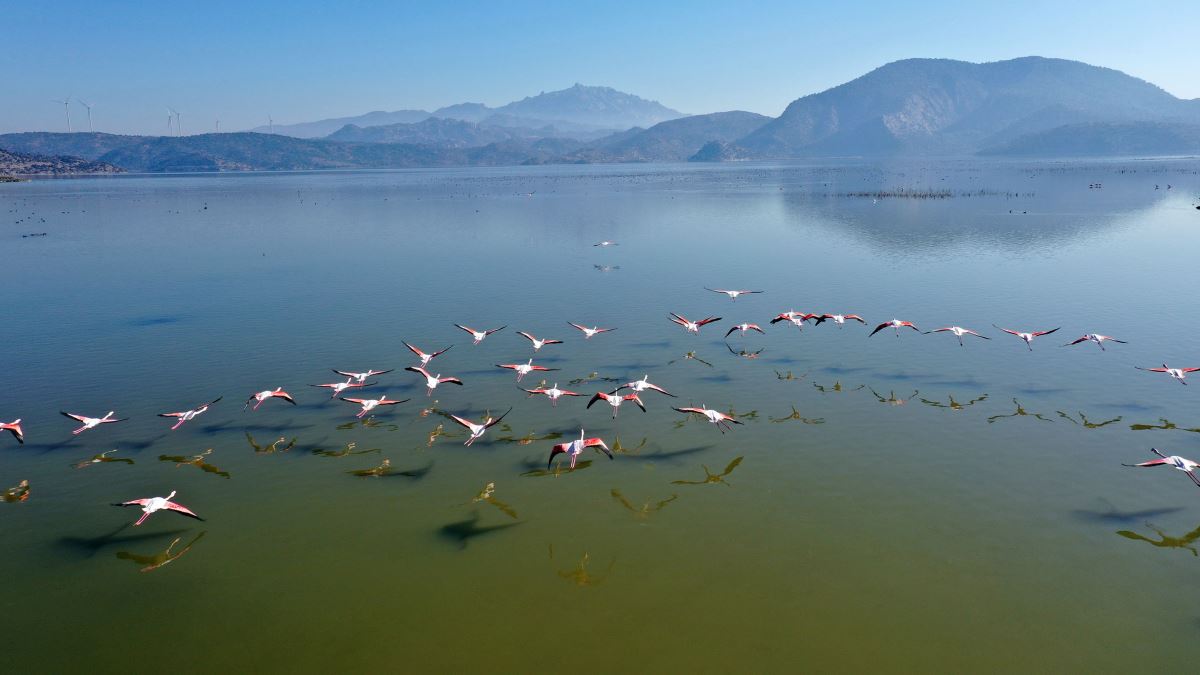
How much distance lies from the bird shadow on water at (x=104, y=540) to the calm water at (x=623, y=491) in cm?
8

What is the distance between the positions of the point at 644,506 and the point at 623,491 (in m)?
1.03

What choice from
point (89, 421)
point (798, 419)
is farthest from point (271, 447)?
point (798, 419)

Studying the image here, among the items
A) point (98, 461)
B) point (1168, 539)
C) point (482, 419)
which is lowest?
point (98, 461)

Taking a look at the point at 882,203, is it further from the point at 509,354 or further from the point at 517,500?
the point at 517,500

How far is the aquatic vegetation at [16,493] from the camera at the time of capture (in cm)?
1858

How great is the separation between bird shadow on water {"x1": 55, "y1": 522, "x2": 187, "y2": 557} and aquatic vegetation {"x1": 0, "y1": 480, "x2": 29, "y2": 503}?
3.25 metres

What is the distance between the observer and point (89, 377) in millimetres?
28484

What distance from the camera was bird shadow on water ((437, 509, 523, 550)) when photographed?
16.7 meters

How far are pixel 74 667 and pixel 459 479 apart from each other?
30.6ft

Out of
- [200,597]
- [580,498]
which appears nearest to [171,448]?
[200,597]

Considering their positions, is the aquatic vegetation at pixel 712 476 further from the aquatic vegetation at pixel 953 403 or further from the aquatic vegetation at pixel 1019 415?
the aquatic vegetation at pixel 1019 415

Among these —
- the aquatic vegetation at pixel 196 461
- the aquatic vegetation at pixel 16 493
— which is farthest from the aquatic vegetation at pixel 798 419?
the aquatic vegetation at pixel 16 493

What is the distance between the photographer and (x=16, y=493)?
18.9 meters

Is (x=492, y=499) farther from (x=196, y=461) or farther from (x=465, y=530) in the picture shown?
(x=196, y=461)
